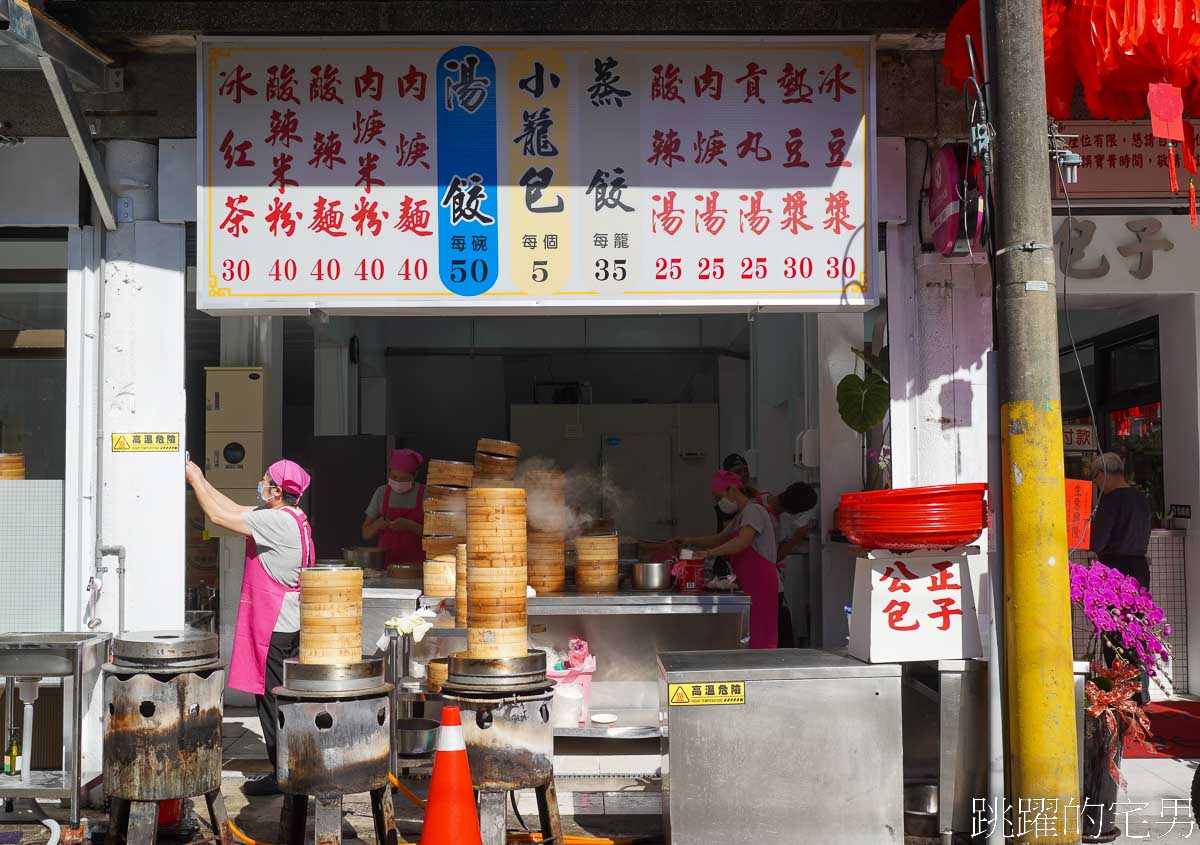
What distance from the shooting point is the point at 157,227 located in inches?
278

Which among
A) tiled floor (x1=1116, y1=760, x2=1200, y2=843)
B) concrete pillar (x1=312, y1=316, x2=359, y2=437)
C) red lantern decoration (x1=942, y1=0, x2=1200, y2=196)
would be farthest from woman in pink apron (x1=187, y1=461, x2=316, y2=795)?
concrete pillar (x1=312, y1=316, x2=359, y2=437)

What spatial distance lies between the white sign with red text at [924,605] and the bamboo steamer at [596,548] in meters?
2.47

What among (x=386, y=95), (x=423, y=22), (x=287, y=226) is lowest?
(x=287, y=226)

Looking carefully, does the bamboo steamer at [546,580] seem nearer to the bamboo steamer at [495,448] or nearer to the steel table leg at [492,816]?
the bamboo steamer at [495,448]

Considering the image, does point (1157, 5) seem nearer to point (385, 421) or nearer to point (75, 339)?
point (75, 339)

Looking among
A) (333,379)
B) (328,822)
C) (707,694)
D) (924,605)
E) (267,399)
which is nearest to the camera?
(328,822)

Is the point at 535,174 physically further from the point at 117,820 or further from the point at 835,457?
the point at 117,820

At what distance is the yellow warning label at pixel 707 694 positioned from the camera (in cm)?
532

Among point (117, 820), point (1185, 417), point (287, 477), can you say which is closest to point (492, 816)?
point (117, 820)

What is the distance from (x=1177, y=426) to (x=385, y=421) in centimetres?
913

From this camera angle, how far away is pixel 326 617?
5.44 meters

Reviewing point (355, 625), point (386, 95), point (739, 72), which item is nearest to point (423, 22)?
point (386, 95)

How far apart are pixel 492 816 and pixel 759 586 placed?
402 centimetres

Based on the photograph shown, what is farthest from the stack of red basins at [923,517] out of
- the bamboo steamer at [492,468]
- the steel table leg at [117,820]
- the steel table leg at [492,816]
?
the steel table leg at [117,820]
